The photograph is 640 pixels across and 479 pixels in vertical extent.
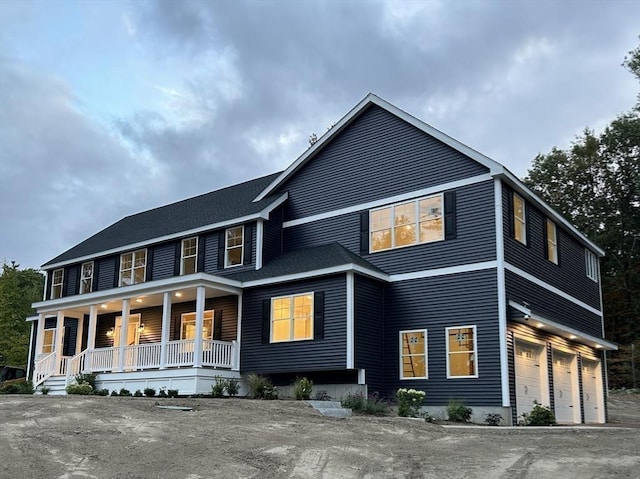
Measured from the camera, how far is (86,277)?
31.1 metres

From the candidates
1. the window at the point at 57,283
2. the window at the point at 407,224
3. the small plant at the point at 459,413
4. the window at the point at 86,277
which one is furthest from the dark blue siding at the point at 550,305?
the window at the point at 57,283

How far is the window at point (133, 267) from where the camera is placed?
2877 cm

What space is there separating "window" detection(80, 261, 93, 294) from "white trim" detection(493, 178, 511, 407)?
18.5m

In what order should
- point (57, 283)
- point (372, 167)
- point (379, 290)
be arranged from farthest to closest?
point (57, 283) → point (372, 167) → point (379, 290)

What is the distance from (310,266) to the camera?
21.7 m

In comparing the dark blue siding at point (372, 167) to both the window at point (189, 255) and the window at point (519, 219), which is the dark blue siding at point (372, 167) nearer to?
the window at point (519, 219)

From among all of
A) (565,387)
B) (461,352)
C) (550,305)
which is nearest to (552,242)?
(550,305)

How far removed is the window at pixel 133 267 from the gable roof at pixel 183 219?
431 millimetres

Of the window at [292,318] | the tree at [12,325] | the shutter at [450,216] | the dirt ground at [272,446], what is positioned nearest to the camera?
the dirt ground at [272,446]

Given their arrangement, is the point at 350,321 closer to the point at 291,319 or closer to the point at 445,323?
the point at 291,319

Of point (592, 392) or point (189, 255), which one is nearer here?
point (592, 392)

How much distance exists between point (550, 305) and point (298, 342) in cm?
830

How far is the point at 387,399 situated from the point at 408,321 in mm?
2378

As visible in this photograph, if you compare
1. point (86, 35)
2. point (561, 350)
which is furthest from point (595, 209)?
point (86, 35)
